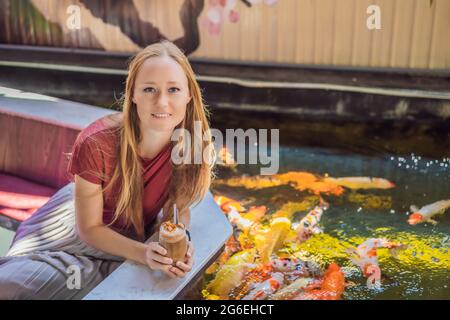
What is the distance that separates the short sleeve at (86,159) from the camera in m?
1.29

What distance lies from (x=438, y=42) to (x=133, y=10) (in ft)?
5.37

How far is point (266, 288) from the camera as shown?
1816 millimetres

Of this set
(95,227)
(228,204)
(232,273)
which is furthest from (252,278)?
(95,227)

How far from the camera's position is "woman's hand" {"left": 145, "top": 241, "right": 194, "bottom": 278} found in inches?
47.8

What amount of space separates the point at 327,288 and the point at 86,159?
94cm

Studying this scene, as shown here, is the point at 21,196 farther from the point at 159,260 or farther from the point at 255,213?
the point at 255,213

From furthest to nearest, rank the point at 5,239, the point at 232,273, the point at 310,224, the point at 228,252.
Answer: the point at 310,224, the point at 228,252, the point at 232,273, the point at 5,239

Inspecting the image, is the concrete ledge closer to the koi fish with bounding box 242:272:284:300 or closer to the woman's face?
the woman's face

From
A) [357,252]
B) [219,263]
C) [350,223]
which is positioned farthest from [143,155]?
[350,223]

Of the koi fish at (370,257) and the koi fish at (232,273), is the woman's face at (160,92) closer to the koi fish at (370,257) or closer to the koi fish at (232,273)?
the koi fish at (232,273)

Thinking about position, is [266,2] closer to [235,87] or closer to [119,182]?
[235,87]

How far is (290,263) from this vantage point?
194 cm
